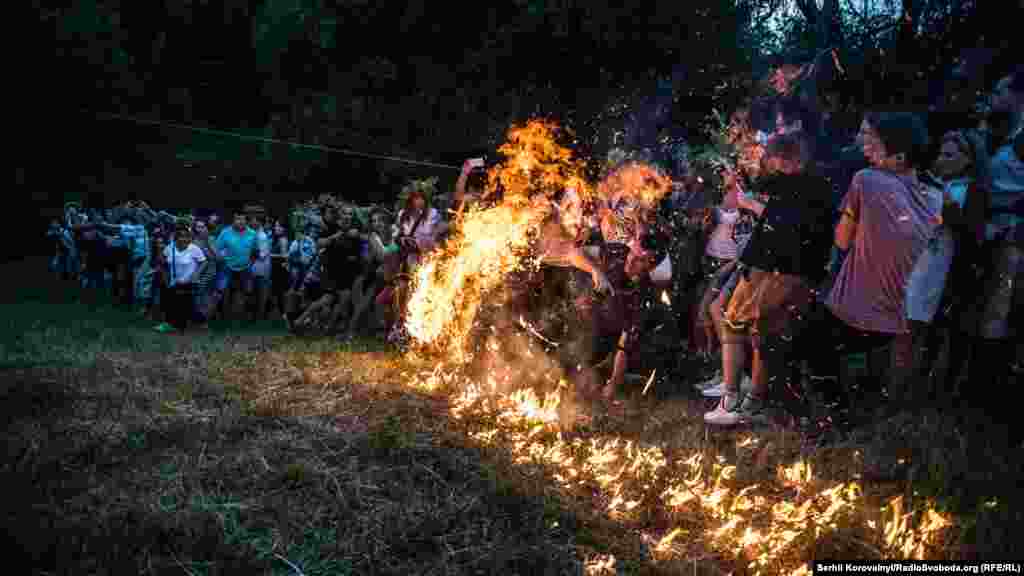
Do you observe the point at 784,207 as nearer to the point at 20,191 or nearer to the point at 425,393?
the point at 425,393

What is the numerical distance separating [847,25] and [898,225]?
24.2 ft

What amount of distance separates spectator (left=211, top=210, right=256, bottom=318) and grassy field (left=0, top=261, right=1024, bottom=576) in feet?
21.3

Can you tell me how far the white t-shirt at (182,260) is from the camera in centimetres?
1186

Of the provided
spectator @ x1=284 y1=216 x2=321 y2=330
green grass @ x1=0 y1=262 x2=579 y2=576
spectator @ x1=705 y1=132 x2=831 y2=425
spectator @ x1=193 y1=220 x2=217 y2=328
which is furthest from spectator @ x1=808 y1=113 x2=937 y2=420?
spectator @ x1=193 y1=220 x2=217 y2=328

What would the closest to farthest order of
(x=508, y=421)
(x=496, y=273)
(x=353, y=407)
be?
(x=508, y=421), (x=353, y=407), (x=496, y=273)

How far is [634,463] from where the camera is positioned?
4.84m

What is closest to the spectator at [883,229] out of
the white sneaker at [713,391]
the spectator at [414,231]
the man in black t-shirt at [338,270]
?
the white sneaker at [713,391]

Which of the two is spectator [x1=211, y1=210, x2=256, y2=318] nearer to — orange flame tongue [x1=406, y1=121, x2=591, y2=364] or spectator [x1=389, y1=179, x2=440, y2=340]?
spectator [x1=389, y1=179, x2=440, y2=340]

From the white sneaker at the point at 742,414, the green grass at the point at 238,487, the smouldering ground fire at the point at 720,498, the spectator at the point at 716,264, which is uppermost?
the spectator at the point at 716,264

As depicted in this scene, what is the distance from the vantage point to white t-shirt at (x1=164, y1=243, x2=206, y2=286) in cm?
1186

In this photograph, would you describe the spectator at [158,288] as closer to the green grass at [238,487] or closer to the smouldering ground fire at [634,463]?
the green grass at [238,487]

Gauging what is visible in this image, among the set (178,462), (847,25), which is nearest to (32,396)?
(178,462)

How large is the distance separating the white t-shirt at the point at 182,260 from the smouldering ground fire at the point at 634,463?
5.47 metres

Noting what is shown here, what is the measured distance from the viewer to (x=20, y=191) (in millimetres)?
29484
